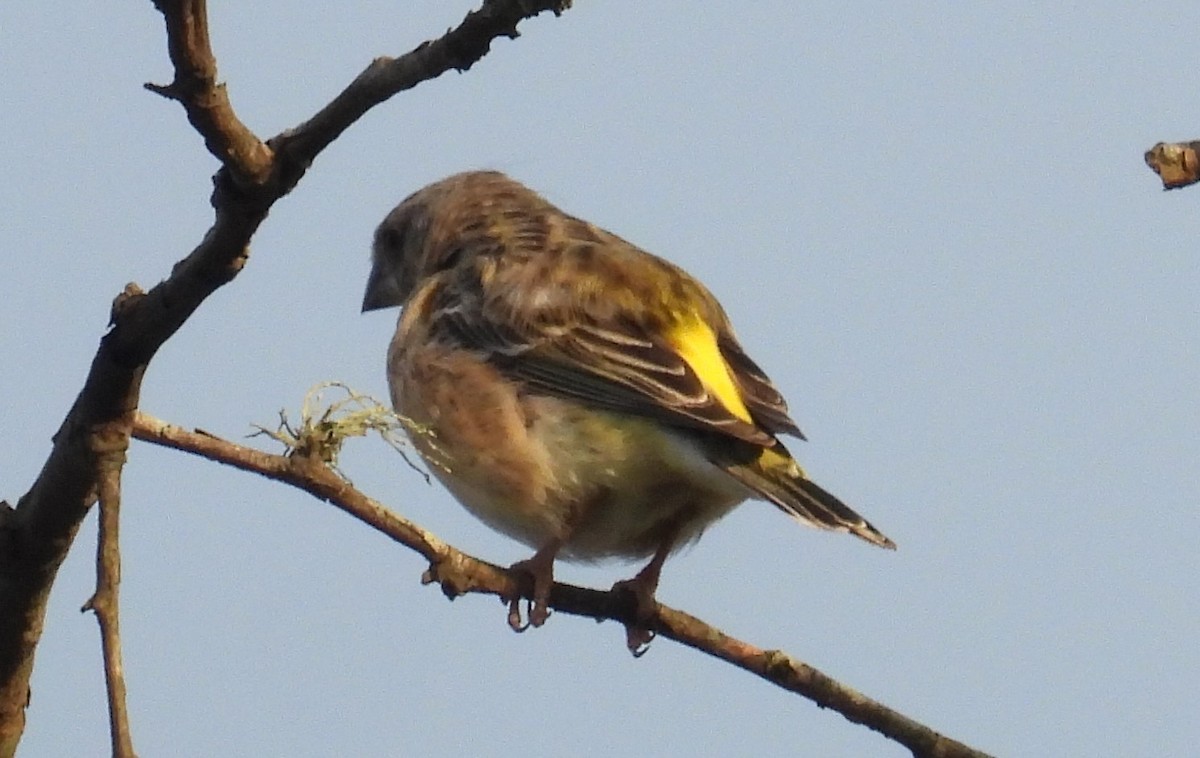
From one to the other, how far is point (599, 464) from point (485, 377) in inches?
23.5

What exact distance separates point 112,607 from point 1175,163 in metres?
1.84

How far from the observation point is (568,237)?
688cm

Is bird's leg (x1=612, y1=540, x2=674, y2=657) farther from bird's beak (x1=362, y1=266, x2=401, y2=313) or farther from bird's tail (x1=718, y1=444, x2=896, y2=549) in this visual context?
bird's beak (x1=362, y1=266, x2=401, y2=313)

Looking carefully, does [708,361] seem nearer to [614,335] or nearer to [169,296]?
[614,335]

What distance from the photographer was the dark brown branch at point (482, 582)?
3766mm

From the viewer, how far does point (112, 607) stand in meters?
3.11

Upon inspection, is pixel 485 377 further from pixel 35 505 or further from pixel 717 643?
pixel 35 505

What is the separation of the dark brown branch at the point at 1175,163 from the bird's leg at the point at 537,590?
8.89 feet

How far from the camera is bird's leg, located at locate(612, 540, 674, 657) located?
516 centimetres

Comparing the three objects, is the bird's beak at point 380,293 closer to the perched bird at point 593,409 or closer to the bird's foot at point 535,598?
the perched bird at point 593,409

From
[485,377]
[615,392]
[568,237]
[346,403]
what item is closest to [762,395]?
[615,392]

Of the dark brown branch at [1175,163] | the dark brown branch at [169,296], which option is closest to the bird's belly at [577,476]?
the dark brown branch at [169,296]

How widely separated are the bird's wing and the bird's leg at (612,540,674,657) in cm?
49

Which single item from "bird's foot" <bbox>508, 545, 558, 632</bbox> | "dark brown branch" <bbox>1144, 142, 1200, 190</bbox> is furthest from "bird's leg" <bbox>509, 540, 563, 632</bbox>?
"dark brown branch" <bbox>1144, 142, 1200, 190</bbox>
